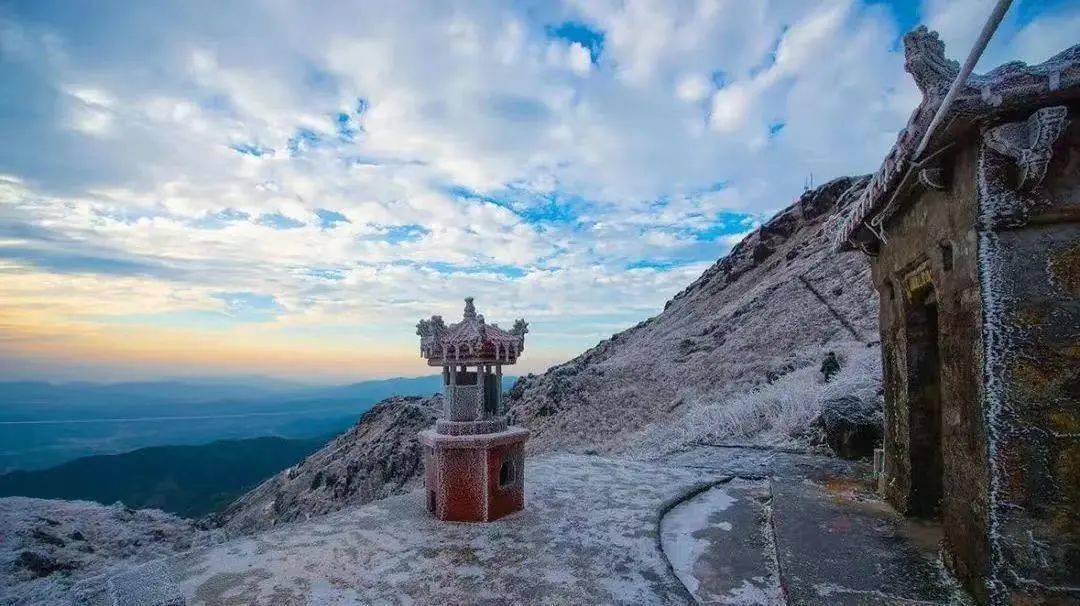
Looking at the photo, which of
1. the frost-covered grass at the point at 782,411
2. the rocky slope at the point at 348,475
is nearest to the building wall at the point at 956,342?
the frost-covered grass at the point at 782,411

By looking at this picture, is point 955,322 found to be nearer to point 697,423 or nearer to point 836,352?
point 697,423

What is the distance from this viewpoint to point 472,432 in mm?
7980

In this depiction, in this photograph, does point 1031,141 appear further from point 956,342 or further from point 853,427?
point 853,427

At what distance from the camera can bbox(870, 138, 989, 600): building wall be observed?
401 cm

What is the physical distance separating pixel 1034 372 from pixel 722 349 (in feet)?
80.7

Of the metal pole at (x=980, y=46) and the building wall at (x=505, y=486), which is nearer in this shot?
the metal pole at (x=980, y=46)

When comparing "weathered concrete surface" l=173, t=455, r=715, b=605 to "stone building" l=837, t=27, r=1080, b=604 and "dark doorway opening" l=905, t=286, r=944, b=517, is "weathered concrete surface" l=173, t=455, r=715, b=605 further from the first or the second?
"dark doorway opening" l=905, t=286, r=944, b=517

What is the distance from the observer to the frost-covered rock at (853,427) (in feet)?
34.3

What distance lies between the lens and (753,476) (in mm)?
9844

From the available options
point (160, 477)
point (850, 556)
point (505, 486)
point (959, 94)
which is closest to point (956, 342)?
point (959, 94)

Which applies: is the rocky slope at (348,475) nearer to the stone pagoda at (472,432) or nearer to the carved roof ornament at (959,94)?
the stone pagoda at (472,432)

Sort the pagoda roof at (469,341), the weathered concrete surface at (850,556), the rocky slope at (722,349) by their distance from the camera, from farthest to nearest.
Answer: the rocky slope at (722,349), the pagoda roof at (469,341), the weathered concrete surface at (850,556)

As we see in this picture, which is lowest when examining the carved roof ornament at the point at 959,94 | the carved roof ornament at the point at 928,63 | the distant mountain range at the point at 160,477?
the distant mountain range at the point at 160,477

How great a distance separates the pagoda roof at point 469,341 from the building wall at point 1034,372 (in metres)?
5.82
